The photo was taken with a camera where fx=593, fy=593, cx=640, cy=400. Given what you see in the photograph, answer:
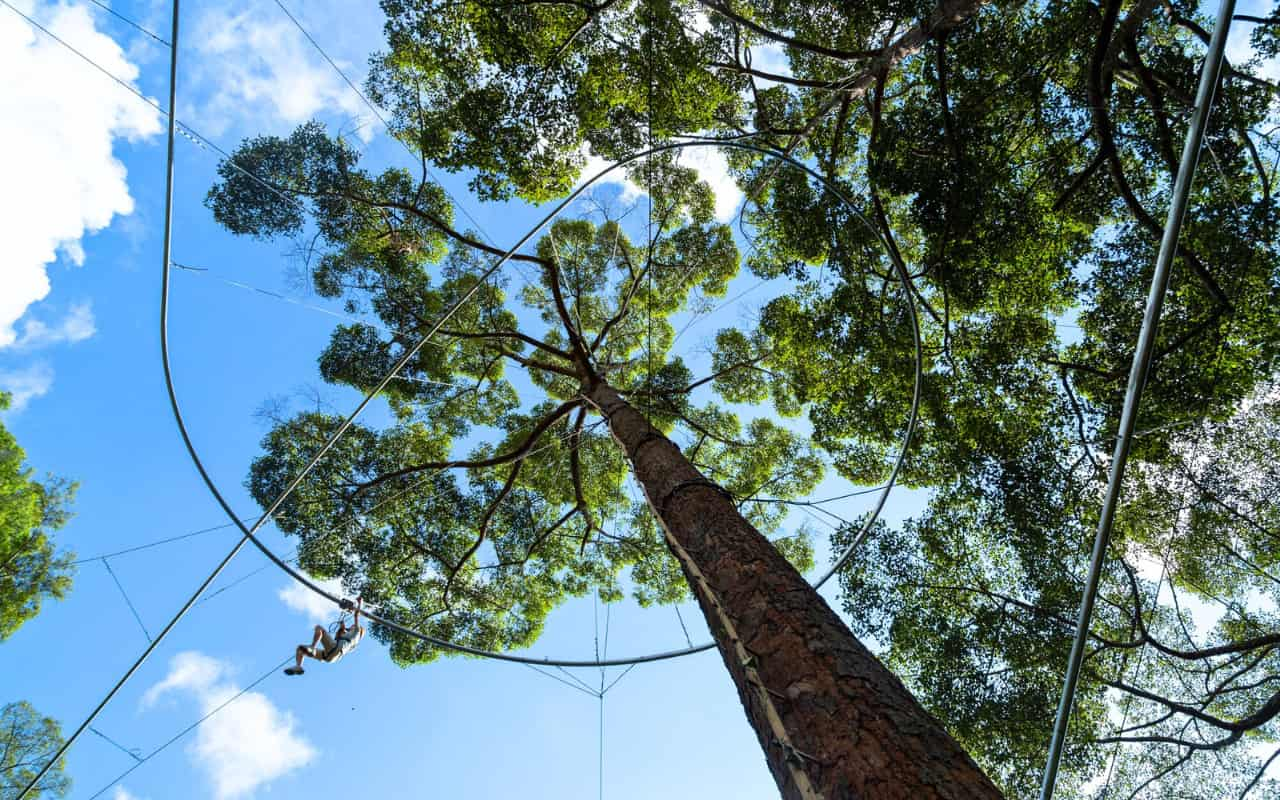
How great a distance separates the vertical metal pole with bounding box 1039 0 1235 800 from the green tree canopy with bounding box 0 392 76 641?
1338cm

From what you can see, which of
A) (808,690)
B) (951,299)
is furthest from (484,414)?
(808,690)

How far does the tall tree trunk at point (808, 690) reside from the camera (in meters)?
1.61

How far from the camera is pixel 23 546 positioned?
992 centimetres

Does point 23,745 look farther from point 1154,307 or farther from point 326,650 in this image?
point 1154,307

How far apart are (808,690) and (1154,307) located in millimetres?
1510

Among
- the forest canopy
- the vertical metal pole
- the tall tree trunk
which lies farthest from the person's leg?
the vertical metal pole

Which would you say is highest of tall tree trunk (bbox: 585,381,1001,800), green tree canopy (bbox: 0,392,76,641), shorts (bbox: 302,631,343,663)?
green tree canopy (bbox: 0,392,76,641)

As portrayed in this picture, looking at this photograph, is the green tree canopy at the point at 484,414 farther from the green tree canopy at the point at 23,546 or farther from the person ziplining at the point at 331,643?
the green tree canopy at the point at 23,546

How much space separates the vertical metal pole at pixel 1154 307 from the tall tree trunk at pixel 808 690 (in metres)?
0.45

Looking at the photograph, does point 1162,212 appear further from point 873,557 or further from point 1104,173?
point 873,557

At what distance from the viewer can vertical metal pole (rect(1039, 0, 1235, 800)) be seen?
4.71 feet

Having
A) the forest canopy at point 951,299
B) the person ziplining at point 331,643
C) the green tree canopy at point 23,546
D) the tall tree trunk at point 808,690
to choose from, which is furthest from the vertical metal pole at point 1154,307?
the green tree canopy at point 23,546

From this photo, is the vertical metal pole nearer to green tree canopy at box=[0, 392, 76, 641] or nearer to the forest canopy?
the forest canopy

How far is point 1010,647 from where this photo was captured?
6.16 m
